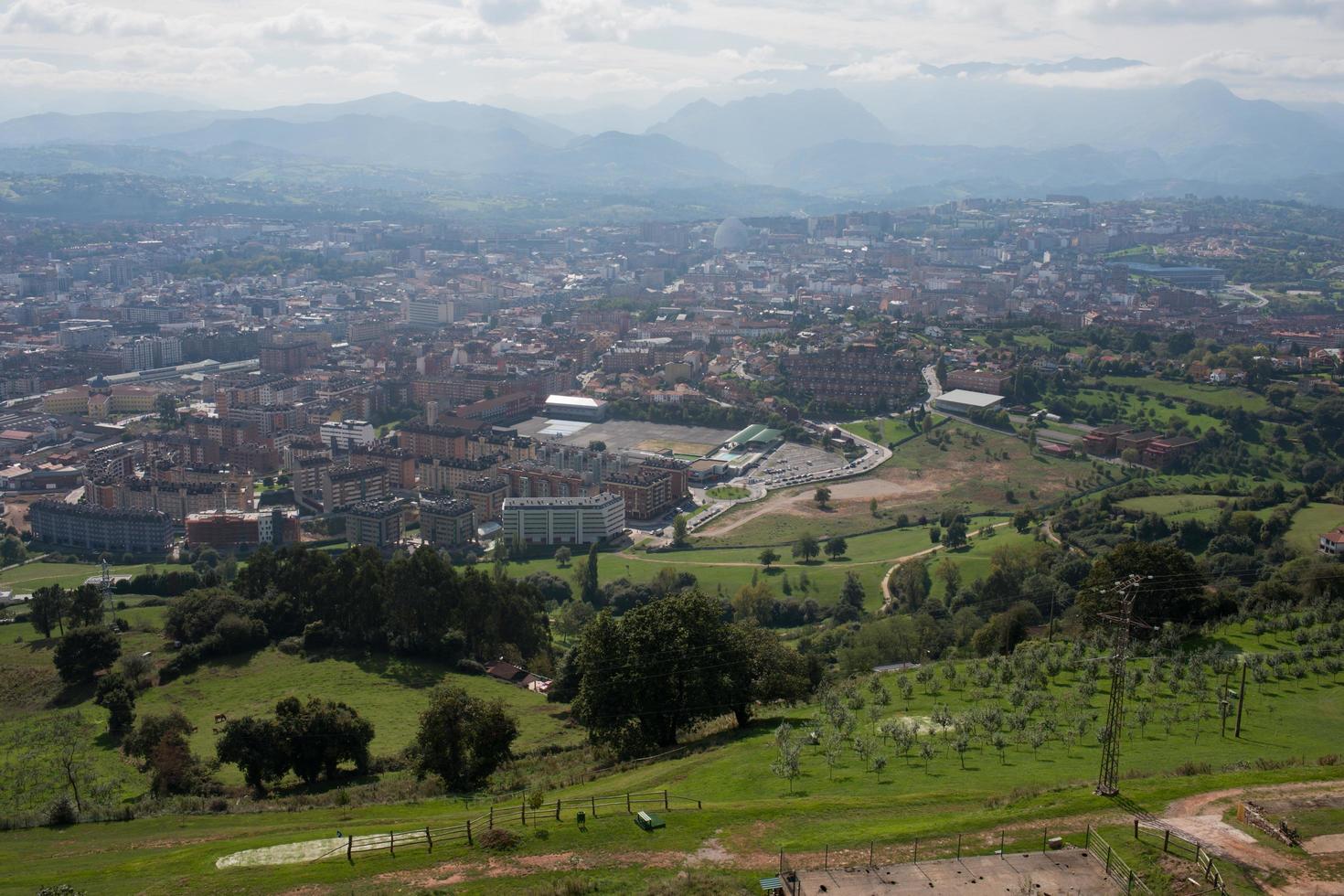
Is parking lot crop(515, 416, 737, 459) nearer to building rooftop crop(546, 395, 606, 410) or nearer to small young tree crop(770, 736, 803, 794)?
building rooftop crop(546, 395, 606, 410)

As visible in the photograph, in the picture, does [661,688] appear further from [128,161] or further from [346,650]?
[128,161]

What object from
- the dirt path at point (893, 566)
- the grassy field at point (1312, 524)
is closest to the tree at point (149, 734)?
the dirt path at point (893, 566)

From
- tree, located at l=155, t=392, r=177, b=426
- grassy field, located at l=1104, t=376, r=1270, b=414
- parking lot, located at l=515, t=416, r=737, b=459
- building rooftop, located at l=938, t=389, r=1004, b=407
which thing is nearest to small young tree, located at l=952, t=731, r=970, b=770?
parking lot, located at l=515, t=416, r=737, b=459

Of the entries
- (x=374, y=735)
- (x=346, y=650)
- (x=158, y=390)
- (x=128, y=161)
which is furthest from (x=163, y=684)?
(x=128, y=161)

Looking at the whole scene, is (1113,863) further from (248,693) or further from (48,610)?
(48,610)

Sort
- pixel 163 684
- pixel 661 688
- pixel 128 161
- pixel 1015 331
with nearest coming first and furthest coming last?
pixel 661 688
pixel 163 684
pixel 1015 331
pixel 128 161

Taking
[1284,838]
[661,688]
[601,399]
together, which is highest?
[1284,838]
